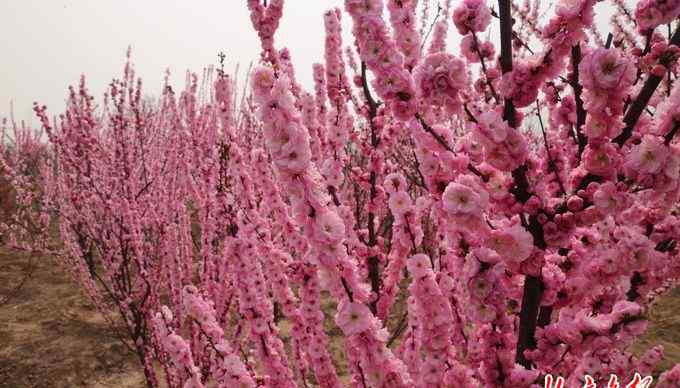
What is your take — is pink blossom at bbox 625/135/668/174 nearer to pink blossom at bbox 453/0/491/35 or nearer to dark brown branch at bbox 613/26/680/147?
dark brown branch at bbox 613/26/680/147

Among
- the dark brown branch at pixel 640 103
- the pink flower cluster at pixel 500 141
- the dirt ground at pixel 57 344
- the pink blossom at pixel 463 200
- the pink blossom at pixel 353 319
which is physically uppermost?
the dark brown branch at pixel 640 103

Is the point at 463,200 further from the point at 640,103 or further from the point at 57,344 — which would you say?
the point at 57,344

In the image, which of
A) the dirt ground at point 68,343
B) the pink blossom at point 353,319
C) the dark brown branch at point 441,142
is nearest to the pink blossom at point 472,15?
the dark brown branch at point 441,142

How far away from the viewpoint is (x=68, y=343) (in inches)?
231

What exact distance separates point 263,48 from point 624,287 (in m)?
2.22

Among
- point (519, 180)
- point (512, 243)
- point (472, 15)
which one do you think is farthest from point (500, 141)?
point (472, 15)

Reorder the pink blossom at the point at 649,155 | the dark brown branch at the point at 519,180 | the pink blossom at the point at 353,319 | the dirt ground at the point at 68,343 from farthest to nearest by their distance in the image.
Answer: the dirt ground at the point at 68,343
the pink blossom at the point at 353,319
the dark brown branch at the point at 519,180
the pink blossom at the point at 649,155

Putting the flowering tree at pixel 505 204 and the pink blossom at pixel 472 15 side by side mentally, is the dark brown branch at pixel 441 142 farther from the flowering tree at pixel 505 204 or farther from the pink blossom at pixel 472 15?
the pink blossom at pixel 472 15

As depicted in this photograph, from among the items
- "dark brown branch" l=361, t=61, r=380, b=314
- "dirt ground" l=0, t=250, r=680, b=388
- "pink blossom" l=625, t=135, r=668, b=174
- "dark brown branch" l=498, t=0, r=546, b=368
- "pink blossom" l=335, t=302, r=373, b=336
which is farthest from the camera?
"dirt ground" l=0, t=250, r=680, b=388

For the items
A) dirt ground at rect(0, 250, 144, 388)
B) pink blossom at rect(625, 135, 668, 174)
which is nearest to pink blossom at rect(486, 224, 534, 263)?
pink blossom at rect(625, 135, 668, 174)

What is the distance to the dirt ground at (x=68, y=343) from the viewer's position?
5.07m

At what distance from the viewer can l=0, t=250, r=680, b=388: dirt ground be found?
5.07 meters

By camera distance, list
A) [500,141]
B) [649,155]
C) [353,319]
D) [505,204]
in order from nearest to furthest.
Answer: [649,155] → [500,141] → [505,204] → [353,319]

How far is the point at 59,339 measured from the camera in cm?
599
